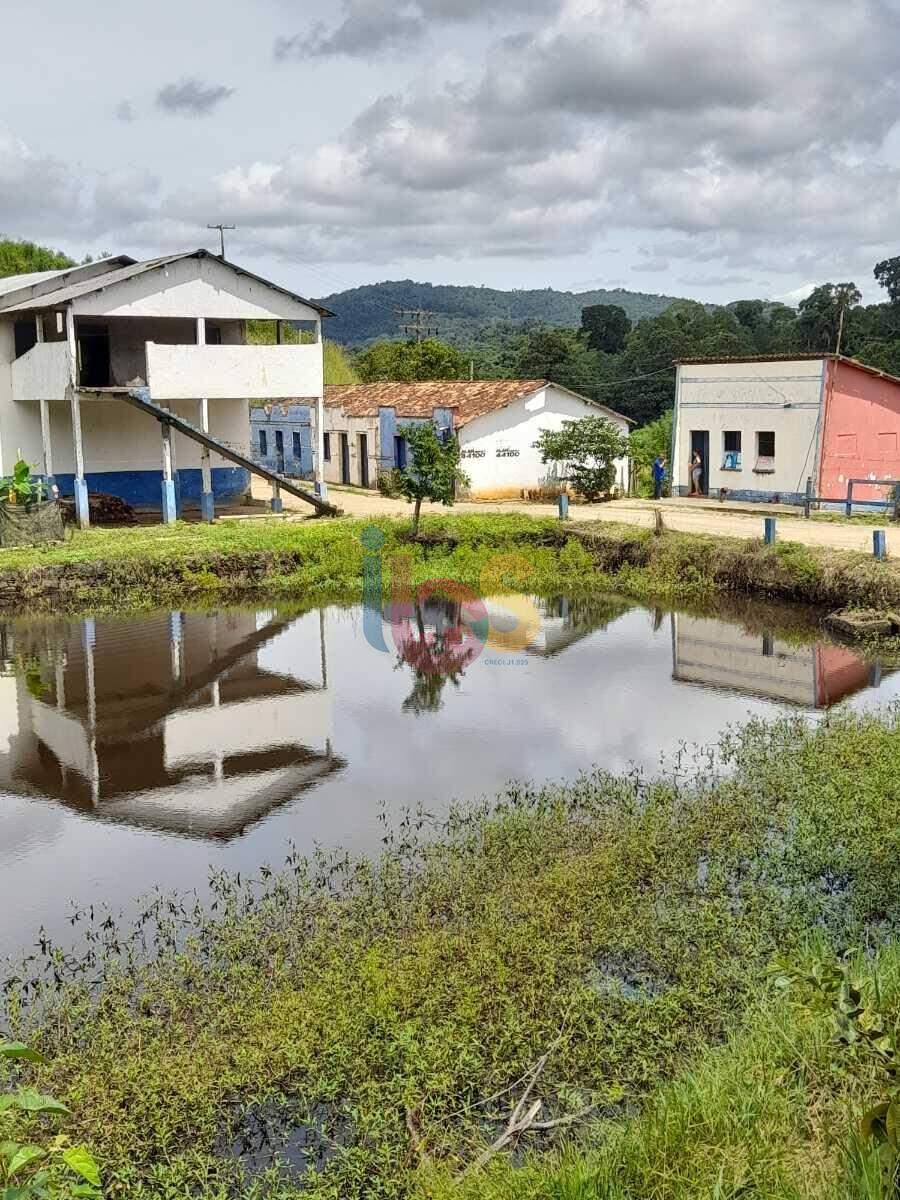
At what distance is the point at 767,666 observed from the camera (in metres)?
17.1

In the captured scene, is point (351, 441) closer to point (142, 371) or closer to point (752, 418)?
point (142, 371)

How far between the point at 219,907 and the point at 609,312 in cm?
7696

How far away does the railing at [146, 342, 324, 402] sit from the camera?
2495cm

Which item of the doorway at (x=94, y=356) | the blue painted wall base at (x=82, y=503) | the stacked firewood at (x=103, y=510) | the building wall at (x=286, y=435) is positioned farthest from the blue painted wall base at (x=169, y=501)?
the building wall at (x=286, y=435)

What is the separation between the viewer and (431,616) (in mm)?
20797

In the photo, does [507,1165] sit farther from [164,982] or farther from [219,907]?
[219,907]

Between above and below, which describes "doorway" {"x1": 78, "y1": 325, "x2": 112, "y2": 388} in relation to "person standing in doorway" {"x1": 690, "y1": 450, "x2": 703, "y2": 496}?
above

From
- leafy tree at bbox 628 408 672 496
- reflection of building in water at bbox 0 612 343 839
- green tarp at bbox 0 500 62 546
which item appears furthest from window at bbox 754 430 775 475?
green tarp at bbox 0 500 62 546

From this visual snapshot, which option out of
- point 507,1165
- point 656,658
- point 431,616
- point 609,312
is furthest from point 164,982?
point 609,312

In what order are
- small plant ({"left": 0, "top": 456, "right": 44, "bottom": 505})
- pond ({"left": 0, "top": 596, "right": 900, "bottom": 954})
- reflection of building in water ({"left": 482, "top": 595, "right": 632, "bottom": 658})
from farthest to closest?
1. small plant ({"left": 0, "top": 456, "right": 44, "bottom": 505})
2. reflection of building in water ({"left": 482, "top": 595, "right": 632, "bottom": 658})
3. pond ({"left": 0, "top": 596, "right": 900, "bottom": 954})

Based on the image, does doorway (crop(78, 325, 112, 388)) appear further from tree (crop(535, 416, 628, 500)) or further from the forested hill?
the forested hill
